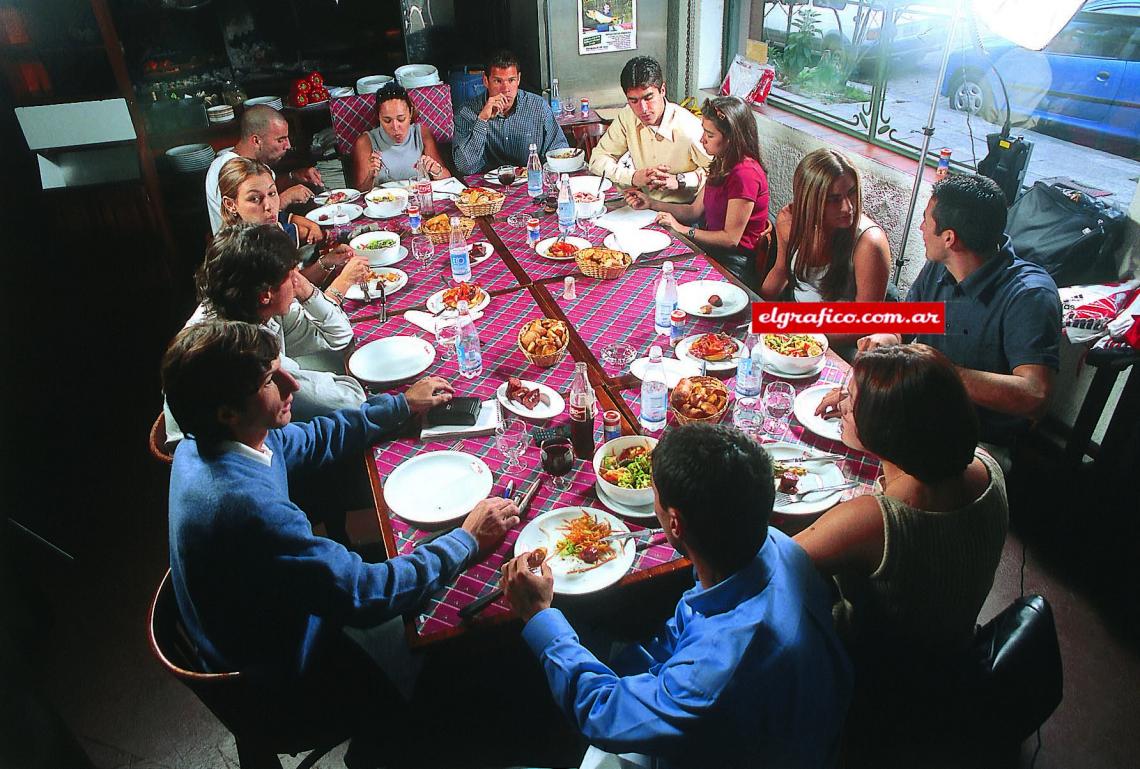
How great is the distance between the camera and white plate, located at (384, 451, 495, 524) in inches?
80.7

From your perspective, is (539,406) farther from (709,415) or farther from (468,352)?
(709,415)

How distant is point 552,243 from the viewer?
3.67 metres

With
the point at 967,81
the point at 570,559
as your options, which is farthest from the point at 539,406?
the point at 967,81

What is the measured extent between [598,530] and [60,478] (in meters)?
3.20

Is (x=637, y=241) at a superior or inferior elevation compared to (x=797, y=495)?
superior

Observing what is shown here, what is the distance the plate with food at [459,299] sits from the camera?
10.2 feet

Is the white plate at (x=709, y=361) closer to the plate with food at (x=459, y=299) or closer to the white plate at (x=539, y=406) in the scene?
the white plate at (x=539, y=406)

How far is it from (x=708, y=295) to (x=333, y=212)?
7.92ft

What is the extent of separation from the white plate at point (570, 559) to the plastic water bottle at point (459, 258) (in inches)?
64.1

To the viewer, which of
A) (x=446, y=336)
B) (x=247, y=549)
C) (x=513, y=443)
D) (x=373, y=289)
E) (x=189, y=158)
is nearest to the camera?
(x=247, y=549)

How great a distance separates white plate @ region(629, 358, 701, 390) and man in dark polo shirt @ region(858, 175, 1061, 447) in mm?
673

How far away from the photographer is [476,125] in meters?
4.96

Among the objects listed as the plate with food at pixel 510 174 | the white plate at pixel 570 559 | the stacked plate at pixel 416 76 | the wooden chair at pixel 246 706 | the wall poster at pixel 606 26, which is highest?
the wall poster at pixel 606 26

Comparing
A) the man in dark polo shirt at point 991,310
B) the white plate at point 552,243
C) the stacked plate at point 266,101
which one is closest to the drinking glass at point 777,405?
the man in dark polo shirt at point 991,310
